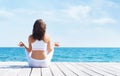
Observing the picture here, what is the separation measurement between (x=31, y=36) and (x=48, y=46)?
18.2 inches

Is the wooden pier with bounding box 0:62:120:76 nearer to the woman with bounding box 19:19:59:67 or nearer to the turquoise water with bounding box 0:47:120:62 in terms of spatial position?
the woman with bounding box 19:19:59:67

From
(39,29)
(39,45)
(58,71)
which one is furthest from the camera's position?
(39,45)

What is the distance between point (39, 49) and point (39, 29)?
21.8 inches

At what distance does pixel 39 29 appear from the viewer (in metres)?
8.09

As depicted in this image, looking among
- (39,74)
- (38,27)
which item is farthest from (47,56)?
(39,74)

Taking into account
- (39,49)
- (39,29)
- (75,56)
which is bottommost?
(75,56)

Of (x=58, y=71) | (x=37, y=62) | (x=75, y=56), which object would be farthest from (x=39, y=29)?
(x=75, y=56)

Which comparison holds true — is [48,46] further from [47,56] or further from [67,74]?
[67,74]

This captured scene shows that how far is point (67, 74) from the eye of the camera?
6855 mm

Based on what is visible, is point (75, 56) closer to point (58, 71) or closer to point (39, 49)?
point (39, 49)

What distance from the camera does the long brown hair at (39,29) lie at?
8078 mm

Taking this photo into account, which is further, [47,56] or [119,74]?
[47,56]

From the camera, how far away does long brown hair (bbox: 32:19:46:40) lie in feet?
26.5

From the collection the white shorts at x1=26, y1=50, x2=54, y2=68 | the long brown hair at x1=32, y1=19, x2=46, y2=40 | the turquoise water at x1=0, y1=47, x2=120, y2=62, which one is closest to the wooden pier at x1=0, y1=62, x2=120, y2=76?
the white shorts at x1=26, y1=50, x2=54, y2=68
